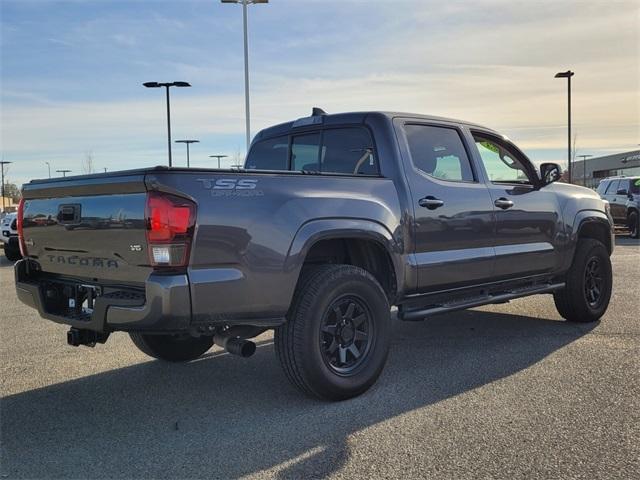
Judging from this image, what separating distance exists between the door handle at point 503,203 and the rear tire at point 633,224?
15.0m

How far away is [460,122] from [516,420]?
2.74 meters

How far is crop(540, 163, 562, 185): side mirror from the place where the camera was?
586 cm

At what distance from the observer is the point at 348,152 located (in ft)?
16.3

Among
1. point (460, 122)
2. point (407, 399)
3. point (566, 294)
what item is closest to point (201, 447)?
point (407, 399)

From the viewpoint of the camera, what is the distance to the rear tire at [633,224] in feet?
60.1

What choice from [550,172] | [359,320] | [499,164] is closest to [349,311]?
[359,320]

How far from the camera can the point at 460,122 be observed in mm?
5410

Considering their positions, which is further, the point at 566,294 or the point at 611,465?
the point at 566,294

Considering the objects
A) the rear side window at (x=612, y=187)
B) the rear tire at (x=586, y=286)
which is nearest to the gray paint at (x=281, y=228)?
the rear tire at (x=586, y=286)

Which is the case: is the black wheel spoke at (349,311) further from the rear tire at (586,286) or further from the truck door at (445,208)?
the rear tire at (586,286)

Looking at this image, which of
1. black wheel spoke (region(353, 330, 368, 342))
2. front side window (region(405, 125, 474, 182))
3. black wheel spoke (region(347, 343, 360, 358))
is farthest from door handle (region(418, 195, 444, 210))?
black wheel spoke (region(347, 343, 360, 358))

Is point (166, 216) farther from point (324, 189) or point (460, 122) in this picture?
point (460, 122)

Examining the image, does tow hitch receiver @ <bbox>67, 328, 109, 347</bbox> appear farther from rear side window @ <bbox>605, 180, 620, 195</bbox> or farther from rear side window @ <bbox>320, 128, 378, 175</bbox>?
rear side window @ <bbox>605, 180, 620, 195</bbox>

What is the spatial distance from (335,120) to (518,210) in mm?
1905
